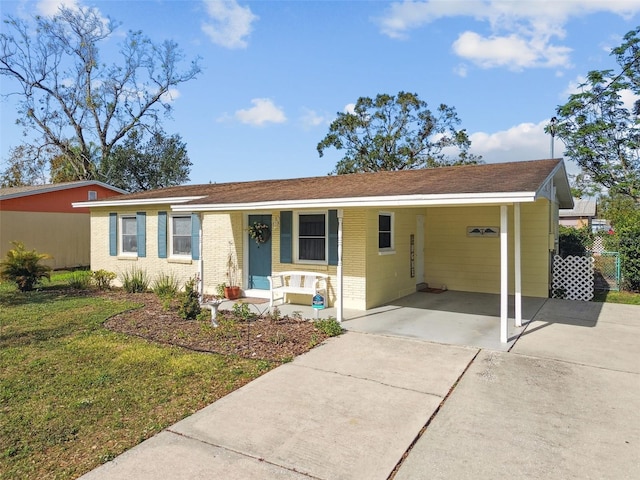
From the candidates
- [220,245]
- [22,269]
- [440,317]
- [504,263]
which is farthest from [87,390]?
[22,269]

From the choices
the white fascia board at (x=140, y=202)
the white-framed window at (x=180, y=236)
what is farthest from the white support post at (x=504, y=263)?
the white-framed window at (x=180, y=236)

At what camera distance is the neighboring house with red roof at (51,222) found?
15.6 meters

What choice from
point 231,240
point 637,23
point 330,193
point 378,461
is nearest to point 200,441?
point 378,461

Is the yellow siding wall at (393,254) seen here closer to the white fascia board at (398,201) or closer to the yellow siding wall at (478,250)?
the yellow siding wall at (478,250)

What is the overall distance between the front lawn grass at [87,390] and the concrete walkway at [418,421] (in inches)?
13.1

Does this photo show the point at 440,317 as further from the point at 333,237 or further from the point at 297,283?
the point at 297,283

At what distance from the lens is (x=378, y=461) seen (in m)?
3.22

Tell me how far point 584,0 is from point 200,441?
12124mm

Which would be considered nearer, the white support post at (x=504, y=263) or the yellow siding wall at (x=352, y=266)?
the white support post at (x=504, y=263)

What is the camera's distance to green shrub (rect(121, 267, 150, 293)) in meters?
11.8

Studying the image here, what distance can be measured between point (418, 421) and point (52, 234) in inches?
703

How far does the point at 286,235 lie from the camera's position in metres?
9.77

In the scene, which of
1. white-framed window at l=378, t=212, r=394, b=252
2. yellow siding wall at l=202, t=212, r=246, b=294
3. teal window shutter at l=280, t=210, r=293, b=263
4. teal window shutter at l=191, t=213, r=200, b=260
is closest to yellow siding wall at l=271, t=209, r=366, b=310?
white-framed window at l=378, t=212, r=394, b=252

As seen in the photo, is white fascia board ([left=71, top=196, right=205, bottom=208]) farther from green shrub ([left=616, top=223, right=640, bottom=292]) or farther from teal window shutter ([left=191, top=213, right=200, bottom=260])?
green shrub ([left=616, top=223, right=640, bottom=292])
